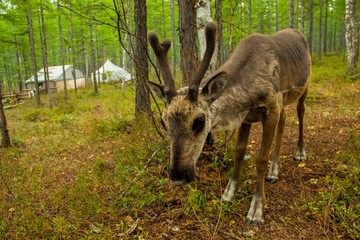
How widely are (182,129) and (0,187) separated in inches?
160

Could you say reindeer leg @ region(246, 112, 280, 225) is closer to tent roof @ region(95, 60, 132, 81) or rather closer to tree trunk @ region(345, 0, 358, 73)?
tree trunk @ region(345, 0, 358, 73)

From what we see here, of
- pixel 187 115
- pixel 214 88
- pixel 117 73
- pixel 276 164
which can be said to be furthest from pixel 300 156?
pixel 117 73

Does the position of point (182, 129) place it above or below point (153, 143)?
above

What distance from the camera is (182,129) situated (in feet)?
10.1

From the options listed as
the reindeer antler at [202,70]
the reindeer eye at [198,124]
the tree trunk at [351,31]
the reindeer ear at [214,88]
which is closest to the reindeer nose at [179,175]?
the reindeer eye at [198,124]

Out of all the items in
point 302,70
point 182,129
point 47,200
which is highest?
point 302,70

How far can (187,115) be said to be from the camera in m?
3.12

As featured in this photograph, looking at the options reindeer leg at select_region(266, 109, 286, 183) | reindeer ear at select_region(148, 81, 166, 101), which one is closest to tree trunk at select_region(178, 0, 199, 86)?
reindeer ear at select_region(148, 81, 166, 101)

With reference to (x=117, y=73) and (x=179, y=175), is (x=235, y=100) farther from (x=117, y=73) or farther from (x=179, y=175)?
(x=117, y=73)

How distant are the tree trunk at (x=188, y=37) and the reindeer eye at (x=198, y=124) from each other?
1.97m

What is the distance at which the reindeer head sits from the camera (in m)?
3.01

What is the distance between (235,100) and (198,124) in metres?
0.70

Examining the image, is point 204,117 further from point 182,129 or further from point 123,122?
point 123,122

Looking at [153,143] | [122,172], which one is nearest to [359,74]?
[153,143]
